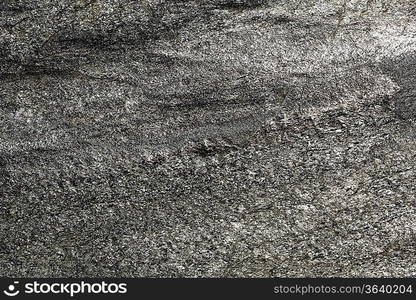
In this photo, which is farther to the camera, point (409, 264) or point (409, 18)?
point (409, 18)

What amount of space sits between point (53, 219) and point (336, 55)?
1.08 meters

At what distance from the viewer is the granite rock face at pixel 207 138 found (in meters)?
2.14

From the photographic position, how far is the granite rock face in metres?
2.14

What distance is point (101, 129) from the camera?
2201 mm

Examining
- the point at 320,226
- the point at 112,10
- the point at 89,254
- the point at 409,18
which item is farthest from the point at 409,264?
the point at 112,10

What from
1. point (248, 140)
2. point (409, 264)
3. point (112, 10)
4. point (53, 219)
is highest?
point (112, 10)

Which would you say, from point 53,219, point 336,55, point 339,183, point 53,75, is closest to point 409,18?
point 336,55

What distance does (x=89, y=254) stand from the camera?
214 cm

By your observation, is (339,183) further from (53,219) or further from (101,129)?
(53,219)

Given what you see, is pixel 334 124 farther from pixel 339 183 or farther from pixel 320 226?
pixel 320 226

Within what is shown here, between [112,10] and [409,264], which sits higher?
[112,10]

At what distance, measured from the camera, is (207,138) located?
2.20m

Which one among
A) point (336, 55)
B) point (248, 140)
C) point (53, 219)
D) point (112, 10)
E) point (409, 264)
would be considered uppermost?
point (112, 10)

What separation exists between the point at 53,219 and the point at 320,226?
2.79ft
